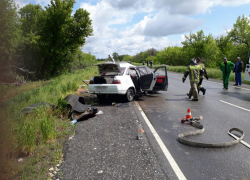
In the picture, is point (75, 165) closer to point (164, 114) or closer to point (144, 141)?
point (144, 141)

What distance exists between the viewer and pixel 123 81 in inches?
369

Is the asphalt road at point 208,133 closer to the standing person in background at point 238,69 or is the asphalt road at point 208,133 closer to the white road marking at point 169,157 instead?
the white road marking at point 169,157

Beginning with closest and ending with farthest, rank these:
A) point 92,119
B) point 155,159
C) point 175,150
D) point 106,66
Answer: point 155,159 → point 175,150 → point 92,119 → point 106,66

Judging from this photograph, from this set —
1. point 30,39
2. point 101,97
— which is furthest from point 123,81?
point 30,39

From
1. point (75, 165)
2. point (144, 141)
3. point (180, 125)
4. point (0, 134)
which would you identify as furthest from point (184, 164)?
point (0, 134)

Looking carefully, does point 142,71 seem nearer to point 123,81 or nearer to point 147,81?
point 147,81

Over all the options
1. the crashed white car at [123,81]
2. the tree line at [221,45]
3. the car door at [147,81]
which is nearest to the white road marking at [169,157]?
the crashed white car at [123,81]

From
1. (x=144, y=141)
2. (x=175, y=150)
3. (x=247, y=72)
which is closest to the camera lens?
(x=175, y=150)

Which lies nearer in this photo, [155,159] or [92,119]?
[155,159]

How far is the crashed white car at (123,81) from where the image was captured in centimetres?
928

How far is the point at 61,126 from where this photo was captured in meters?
6.04

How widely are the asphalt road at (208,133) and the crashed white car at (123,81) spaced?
3.28ft

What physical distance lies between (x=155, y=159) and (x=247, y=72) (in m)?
9.62

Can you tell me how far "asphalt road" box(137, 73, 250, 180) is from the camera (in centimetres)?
359
